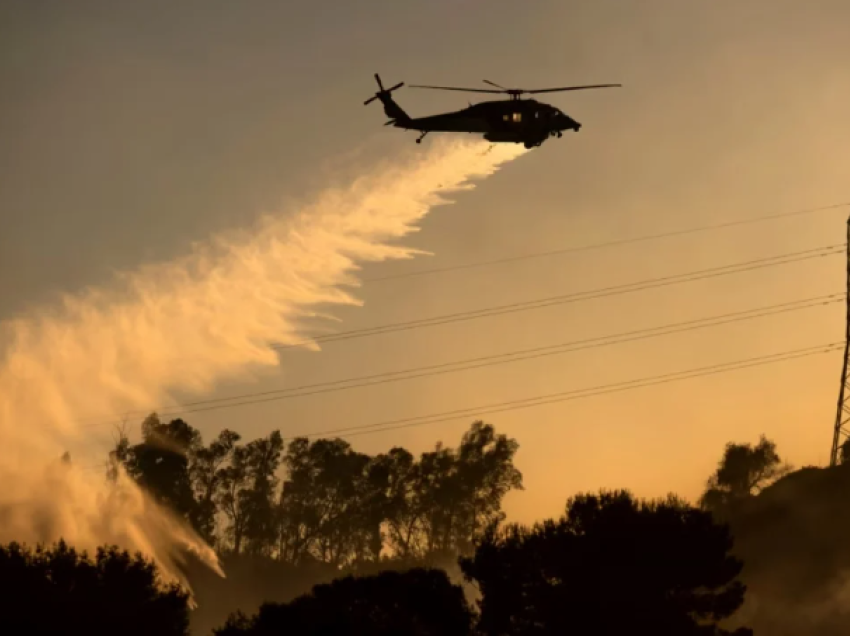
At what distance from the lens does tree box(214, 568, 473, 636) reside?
9748cm

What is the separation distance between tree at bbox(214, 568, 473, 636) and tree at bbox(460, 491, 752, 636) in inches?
110

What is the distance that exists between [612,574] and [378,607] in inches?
768

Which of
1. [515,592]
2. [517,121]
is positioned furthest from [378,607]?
[517,121]

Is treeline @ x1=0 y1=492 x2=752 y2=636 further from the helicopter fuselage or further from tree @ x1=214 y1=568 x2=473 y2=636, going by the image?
the helicopter fuselage

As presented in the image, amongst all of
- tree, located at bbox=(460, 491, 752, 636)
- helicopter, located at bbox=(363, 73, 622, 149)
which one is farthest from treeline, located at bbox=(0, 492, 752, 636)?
helicopter, located at bbox=(363, 73, 622, 149)

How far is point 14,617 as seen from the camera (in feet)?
319

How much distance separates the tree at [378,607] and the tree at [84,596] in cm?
644

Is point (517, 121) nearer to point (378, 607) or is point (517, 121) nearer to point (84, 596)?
point (378, 607)

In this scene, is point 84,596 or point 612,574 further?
point 84,596

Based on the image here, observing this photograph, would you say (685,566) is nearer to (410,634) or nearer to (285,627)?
(410,634)

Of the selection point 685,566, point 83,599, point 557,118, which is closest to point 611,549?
point 685,566

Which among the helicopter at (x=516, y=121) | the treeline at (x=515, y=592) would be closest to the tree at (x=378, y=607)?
the treeline at (x=515, y=592)

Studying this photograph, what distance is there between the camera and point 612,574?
316 ft

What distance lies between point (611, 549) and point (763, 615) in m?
68.4
